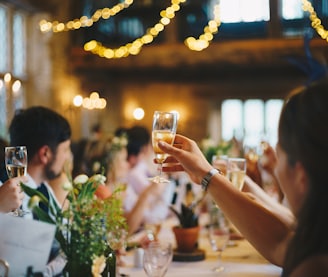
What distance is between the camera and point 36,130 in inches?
109

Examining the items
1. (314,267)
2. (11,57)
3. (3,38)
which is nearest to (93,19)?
(314,267)

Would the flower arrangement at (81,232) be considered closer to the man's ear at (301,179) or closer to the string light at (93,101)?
the man's ear at (301,179)

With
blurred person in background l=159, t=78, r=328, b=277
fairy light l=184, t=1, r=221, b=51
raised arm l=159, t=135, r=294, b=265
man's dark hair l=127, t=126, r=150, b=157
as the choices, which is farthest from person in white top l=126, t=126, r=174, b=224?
blurred person in background l=159, t=78, r=328, b=277

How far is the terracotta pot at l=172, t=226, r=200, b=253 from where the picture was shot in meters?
2.91

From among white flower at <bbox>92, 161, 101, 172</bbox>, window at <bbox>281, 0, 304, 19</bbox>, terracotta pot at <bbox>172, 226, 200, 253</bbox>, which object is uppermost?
window at <bbox>281, 0, 304, 19</bbox>

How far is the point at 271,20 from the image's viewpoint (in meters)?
9.15

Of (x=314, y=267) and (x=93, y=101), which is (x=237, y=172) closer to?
(x=314, y=267)

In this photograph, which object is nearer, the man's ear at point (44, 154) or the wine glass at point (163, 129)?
the wine glass at point (163, 129)

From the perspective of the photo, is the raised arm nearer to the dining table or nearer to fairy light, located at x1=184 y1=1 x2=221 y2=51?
the dining table

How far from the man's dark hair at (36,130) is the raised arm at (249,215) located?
39.6 inches

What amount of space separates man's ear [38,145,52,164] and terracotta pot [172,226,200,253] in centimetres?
75

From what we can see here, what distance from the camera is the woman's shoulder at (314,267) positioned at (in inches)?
51.0

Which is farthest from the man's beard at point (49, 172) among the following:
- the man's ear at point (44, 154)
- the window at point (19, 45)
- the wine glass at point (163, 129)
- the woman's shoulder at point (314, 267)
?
the window at point (19, 45)

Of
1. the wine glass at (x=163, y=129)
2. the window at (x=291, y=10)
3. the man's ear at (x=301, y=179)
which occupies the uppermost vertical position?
the window at (x=291, y=10)
